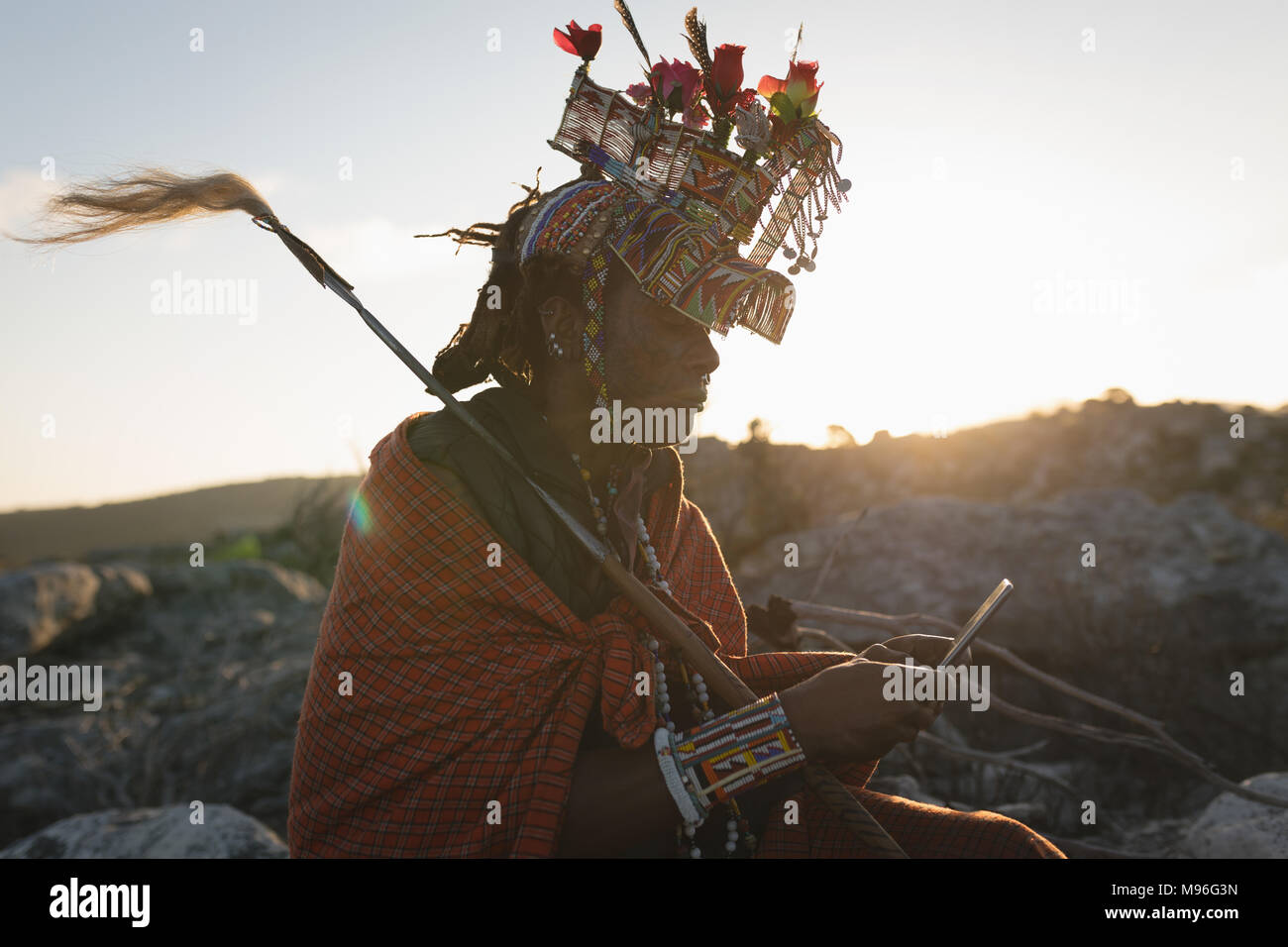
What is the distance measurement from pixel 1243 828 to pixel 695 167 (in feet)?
10.1

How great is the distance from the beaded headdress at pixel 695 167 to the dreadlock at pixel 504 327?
0.36ft

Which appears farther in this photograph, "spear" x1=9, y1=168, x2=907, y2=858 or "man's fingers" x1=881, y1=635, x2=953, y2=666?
"man's fingers" x1=881, y1=635, x2=953, y2=666

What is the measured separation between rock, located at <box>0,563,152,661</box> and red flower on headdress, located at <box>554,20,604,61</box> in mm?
6273

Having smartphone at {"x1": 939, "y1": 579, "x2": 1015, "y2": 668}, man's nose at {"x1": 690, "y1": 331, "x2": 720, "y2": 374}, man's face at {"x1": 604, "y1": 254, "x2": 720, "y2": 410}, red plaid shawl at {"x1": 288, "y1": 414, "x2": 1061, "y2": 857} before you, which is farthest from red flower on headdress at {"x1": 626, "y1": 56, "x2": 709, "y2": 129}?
smartphone at {"x1": 939, "y1": 579, "x2": 1015, "y2": 668}

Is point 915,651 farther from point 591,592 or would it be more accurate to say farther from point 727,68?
point 727,68

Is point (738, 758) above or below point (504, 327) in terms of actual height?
below

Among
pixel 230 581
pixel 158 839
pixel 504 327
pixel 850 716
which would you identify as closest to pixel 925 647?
pixel 850 716

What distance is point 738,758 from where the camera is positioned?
1.97m

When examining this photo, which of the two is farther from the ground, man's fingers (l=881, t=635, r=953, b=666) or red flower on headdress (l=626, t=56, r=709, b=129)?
red flower on headdress (l=626, t=56, r=709, b=129)

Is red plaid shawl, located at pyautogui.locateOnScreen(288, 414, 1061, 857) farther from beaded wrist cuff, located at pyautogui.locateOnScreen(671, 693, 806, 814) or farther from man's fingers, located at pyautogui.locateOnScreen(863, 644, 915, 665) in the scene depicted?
man's fingers, located at pyautogui.locateOnScreen(863, 644, 915, 665)

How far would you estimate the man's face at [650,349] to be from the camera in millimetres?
2346

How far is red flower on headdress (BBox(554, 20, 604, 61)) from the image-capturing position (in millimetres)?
2535
